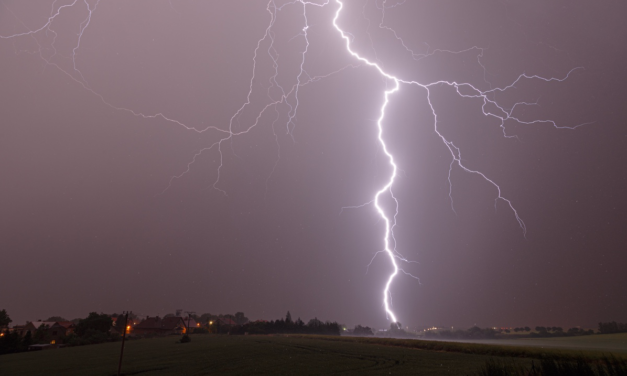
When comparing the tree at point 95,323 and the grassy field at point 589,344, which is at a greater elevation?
the tree at point 95,323

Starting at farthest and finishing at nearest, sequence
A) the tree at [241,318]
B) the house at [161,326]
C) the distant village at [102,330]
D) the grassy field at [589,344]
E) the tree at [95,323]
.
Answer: the tree at [241,318]
the house at [161,326]
the tree at [95,323]
the distant village at [102,330]
the grassy field at [589,344]

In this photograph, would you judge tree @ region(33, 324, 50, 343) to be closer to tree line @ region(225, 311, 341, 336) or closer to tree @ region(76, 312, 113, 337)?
tree @ region(76, 312, 113, 337)

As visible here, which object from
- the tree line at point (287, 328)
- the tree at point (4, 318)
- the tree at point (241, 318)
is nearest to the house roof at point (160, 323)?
the tree line at point (287, 328)

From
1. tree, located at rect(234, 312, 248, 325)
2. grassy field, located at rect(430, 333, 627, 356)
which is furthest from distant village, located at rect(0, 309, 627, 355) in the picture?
tree, located at rect(234, 312, 248, 325)

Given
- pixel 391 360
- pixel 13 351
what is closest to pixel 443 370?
pixel 391 360

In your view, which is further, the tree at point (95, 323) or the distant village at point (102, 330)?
the tree at point (95, 323)

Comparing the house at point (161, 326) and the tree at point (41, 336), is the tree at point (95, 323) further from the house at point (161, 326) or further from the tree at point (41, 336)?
the house at point (161, 326)

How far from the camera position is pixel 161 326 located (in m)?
75.2

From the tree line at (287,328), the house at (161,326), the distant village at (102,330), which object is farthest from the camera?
the house at (161,326)

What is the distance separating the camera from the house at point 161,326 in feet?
240

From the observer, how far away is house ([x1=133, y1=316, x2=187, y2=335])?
240 ft

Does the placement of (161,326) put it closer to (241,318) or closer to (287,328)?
(287,328)

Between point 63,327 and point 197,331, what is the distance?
24.5m

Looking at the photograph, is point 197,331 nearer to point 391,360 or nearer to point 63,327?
point 63,327
